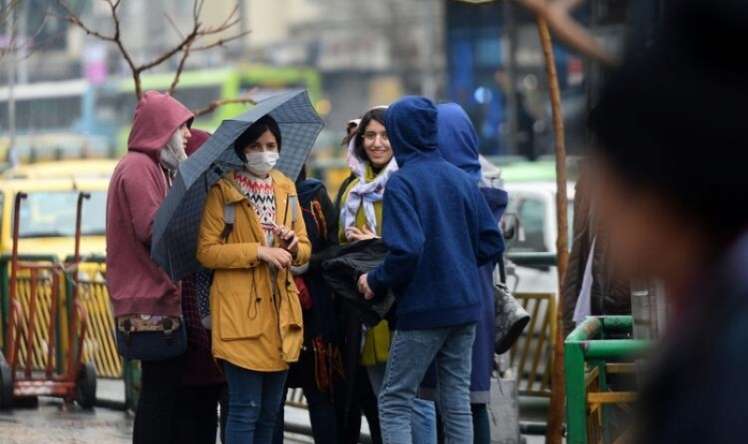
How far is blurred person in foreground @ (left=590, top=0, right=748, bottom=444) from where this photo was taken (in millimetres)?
Answer: 1804

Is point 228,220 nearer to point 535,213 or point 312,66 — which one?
point 535,213

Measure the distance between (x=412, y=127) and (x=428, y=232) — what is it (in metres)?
0.44

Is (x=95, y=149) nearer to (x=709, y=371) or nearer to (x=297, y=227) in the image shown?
(x=297, y=227)

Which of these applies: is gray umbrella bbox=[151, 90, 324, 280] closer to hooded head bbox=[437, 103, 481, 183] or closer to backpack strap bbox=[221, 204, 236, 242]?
backpack strap bbox=[221, 204, 236, 242]

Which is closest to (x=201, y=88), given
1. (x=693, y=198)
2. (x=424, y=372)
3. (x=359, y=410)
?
(x=359, y=410)

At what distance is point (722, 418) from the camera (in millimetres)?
1782

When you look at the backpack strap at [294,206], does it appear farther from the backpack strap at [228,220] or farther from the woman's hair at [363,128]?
the woman's hair at [363,128]

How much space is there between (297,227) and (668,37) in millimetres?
5444

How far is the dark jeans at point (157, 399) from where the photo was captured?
23.5 feet

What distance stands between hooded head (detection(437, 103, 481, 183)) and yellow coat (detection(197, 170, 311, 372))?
102cm

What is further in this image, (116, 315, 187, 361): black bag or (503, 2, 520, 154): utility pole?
(503, 2, 520, 154): utility pole

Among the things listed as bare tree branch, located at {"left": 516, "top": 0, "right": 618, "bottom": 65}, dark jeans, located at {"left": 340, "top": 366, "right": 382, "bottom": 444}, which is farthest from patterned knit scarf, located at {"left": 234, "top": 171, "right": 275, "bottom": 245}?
bare tree branch, located at {"left": 516, "top": 0, "right": 618, "bottom": 65}

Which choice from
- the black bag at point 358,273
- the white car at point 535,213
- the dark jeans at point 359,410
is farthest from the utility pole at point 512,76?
the black bag at point 358,273

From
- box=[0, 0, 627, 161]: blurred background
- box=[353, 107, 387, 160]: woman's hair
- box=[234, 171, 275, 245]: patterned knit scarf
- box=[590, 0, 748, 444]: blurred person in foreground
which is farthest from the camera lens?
box=[0, 0, 627, 161]: blurred background
